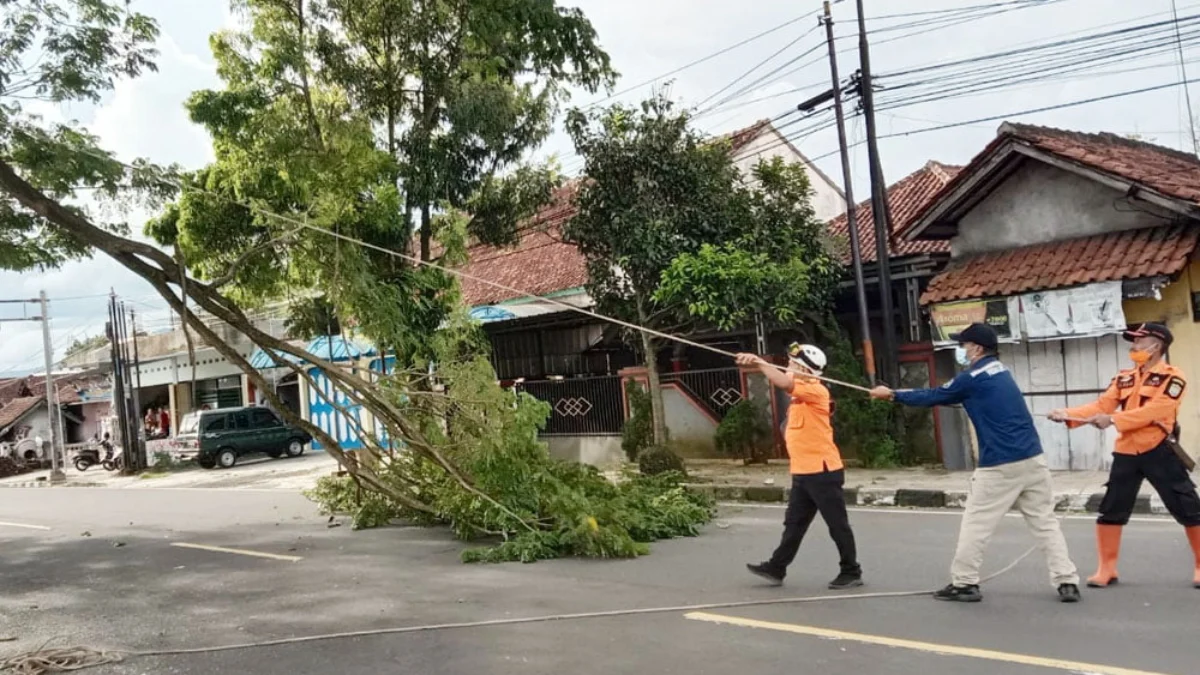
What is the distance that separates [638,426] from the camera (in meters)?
15.7

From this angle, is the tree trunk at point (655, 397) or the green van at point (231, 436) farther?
the green van at point (231, 436)

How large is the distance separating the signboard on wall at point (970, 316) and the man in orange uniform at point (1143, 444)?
19.5ft

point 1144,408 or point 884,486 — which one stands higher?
point 1144,408

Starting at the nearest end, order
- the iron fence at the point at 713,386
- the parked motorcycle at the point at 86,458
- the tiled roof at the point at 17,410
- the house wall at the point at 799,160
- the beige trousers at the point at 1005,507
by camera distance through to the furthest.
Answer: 1. the beige trousers at the point at 1005,507
2. the iron fence at the point at 713,386
3. the house wall at the point at 799,160
4. the parked motorcycle at the point at 86,458
5. the tiled roof at the point at 17,410

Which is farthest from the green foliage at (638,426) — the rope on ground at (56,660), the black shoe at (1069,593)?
the rope on ground at (56,660)

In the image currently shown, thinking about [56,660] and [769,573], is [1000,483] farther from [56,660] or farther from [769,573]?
[56,660]

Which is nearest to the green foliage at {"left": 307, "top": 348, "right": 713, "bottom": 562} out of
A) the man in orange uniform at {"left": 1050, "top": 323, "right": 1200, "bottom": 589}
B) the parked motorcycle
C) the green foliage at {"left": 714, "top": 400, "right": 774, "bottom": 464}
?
the man in orange uniform at {"left": 1050, "top": 323, "right": 1200, "bottom": 589}

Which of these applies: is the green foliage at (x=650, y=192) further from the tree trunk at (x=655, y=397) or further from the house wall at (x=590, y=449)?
the house wall at (x=590, y=449)

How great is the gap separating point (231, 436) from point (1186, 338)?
2266cm

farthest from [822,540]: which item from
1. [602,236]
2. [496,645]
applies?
[602,236]

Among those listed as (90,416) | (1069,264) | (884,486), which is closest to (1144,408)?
(884,486)

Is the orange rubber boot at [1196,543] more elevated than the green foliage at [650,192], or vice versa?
the green foliage at [650,192]

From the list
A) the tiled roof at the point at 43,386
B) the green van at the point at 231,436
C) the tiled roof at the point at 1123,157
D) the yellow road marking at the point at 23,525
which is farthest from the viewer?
the tiled roof at the point at 43,386

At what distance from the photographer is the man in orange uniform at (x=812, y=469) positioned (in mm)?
6254
